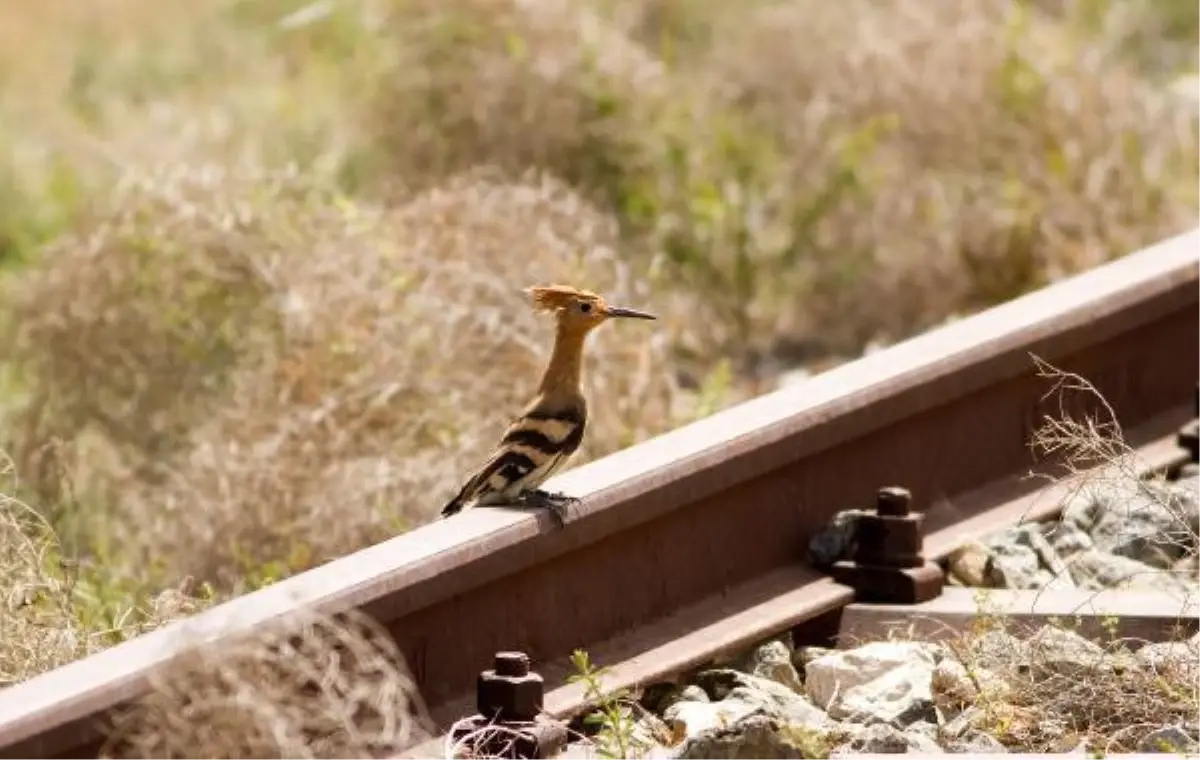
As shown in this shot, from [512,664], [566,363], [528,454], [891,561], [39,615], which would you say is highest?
[566,363]

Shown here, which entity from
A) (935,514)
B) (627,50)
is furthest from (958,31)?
(935,514)

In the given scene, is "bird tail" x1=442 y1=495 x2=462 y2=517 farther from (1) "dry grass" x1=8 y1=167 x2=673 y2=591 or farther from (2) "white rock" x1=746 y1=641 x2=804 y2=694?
(1) "dry grass" x1=8 y1=167 x2=673 y2=591

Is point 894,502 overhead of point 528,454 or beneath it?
beneath

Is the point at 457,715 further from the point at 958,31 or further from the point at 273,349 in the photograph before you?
the point at 958,31

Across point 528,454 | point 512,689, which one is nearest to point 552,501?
point 528,454

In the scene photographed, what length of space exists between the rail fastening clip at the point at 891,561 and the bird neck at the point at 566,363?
0.83m

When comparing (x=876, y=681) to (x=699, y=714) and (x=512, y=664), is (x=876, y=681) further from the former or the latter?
(x=512, y=664)

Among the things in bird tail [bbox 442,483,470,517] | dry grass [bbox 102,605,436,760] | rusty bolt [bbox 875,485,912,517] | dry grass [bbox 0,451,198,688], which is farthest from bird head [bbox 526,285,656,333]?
dry grass [bbox 102,605,436,760]

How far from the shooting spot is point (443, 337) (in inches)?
333

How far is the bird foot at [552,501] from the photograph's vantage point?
237 inches

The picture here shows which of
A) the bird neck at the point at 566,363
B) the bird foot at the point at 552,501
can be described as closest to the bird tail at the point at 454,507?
the bird foot at the point at 552,501

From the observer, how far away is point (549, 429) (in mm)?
6219

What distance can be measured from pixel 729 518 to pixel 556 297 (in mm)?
700

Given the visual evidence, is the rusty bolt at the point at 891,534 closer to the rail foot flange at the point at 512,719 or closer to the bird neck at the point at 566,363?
the bird neck at the point at 566,363
